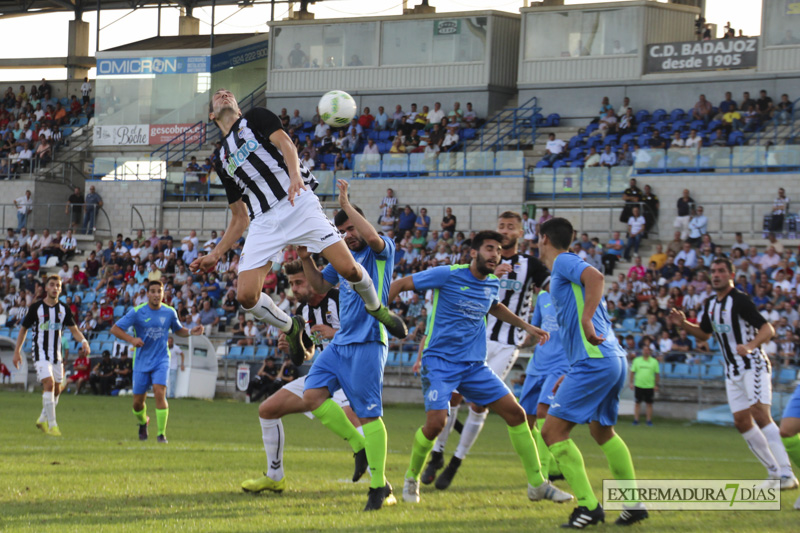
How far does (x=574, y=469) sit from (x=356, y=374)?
6.53ft

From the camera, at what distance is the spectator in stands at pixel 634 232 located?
1074 inches

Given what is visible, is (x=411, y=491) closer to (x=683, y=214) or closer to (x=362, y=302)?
(x=362, y=302)

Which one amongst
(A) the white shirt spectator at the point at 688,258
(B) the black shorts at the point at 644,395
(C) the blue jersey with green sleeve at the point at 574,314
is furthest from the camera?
(A) the white shirt spectator at the point at 688,258

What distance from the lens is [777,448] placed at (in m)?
11.0

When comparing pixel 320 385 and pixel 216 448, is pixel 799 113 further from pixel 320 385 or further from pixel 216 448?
pixel 320 385

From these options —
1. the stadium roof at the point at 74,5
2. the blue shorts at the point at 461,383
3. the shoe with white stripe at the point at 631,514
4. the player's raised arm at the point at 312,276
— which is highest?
the stadium roof at the point at 74,5

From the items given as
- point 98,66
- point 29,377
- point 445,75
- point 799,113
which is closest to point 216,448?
point 29,377

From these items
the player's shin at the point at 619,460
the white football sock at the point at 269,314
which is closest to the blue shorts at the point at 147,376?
the white football sock at the point at 269,314

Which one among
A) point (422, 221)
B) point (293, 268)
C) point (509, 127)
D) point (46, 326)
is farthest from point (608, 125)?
point (293, 268)

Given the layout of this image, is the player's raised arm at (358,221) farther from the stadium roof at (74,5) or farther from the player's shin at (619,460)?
the stadium roof at (74,5)

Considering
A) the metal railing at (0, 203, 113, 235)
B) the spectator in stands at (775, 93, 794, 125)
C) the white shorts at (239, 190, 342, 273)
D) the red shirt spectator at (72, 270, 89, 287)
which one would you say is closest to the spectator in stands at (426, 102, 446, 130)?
the spectator in stands at (775, 93, 794, 125)

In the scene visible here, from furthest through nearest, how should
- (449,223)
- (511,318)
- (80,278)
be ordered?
(80,278), (449,223), (511,318)

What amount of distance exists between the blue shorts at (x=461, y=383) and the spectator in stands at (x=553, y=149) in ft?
74.0

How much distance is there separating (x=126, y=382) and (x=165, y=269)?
552cm
